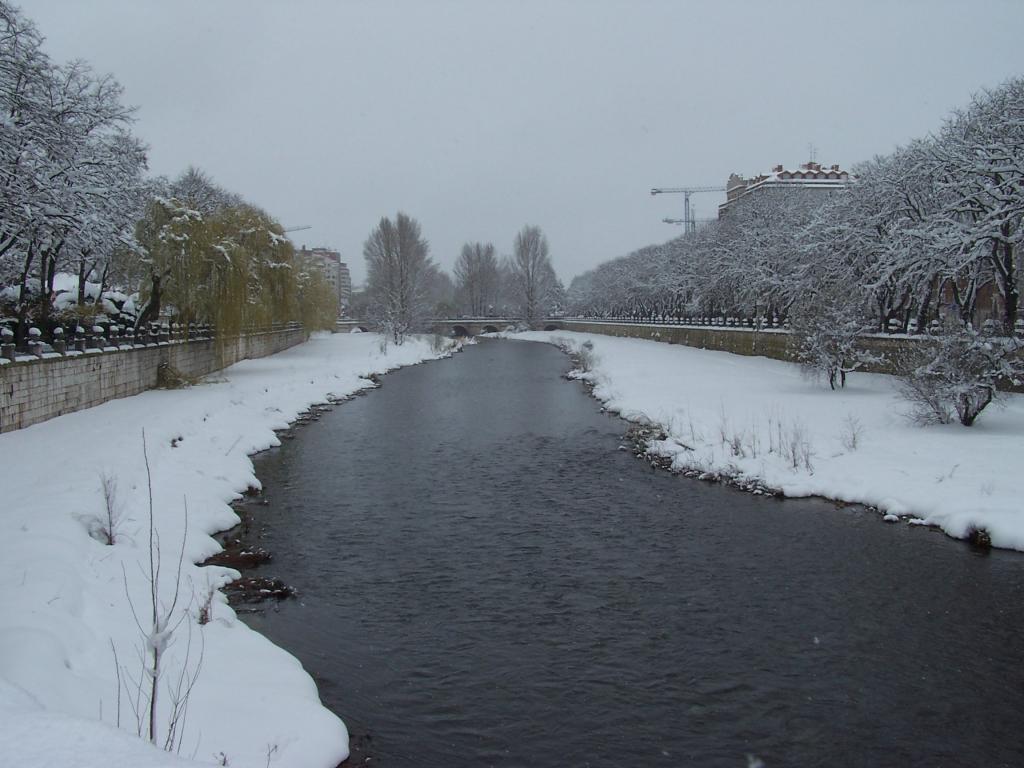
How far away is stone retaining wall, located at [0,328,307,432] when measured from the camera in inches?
719

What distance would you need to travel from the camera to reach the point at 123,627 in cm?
760

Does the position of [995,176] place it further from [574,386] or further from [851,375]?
[574,386]

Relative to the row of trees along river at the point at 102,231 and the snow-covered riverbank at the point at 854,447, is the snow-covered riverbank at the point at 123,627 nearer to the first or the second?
the row of trees along river at the point at 102,231

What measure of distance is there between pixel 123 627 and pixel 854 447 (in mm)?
13768

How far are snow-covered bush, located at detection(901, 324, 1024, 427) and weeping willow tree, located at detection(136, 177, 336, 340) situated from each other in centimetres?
2500

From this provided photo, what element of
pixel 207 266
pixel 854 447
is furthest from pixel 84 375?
pixel 854 447

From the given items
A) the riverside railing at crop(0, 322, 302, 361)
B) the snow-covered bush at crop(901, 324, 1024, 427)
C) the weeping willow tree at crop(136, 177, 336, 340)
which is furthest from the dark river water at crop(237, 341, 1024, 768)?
the weeping willow tree at crop(136, 177, 336, 340)

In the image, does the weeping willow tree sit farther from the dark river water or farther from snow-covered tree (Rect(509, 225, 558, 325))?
snow-covered tree (Rect(509, 225, 558, 325))

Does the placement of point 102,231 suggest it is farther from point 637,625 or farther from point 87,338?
point 637,625

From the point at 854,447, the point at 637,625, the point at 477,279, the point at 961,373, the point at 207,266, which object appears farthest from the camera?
the point at 477,279

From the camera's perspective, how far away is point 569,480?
1577cm

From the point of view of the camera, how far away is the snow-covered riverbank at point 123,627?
165 inches

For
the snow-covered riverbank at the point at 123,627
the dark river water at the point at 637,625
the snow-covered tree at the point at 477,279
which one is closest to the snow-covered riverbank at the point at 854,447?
the dark river water at the point at 637,625

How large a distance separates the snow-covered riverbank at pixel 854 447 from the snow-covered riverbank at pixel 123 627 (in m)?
9.87
